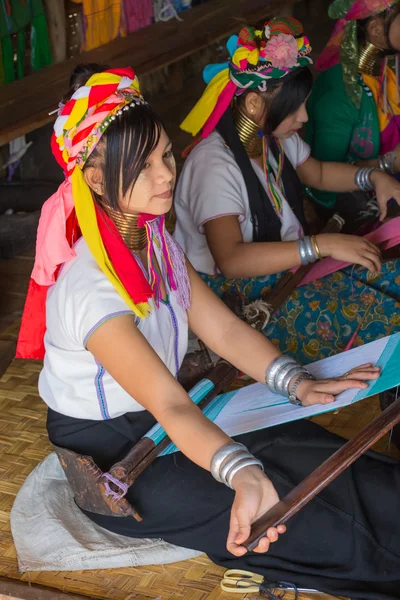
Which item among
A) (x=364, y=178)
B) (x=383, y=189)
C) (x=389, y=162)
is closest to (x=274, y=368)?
(x=383, y=189)

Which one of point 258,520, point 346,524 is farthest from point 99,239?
point 346,524

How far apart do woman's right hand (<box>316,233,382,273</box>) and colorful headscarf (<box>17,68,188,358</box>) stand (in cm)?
62

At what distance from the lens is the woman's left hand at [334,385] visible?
67.9 inches

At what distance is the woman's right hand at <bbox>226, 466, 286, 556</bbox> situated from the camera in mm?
1405

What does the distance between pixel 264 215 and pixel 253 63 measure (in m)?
0.49

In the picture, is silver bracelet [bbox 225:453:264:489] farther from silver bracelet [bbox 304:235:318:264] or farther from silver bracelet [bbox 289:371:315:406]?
silver bracelet [bbox 304:235:318:264]

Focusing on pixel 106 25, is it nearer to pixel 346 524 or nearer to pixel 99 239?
pixel 99 239

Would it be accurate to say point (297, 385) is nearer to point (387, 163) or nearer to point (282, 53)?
point (282, 53)

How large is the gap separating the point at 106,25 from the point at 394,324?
3409 mm

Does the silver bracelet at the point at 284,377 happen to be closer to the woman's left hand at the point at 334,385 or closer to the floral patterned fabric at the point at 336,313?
the woman's left hand at the point at 334,385

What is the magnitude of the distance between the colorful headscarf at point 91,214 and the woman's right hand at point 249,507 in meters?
0.49

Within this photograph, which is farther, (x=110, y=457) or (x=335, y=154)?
(x=335, y=154)

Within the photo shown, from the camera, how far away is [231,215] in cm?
246

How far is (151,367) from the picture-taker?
5.54 ft
